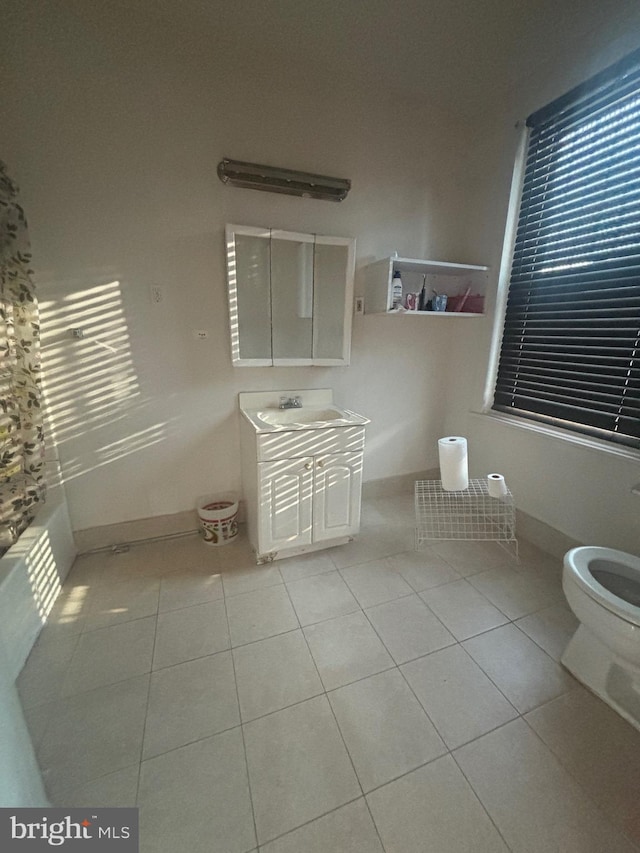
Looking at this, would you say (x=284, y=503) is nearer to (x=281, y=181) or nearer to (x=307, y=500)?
(x=307, y=500)

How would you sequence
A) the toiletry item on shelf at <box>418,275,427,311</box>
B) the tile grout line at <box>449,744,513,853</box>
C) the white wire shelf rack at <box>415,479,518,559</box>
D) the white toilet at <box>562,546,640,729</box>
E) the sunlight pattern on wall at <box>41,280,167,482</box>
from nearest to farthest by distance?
the tile grout line at <box>449,744,513,853</box> → the white toilet at <box>562,546,640,729</box> → the sunlight pattern on wall at <box>41,280,167,482</box> → the white wire shelf rack at <box>415,479,518,559</box> → the toiletry item on shelf at <box>418,275,427,311</box>

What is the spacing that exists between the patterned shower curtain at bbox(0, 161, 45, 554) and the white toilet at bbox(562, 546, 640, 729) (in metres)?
2.33

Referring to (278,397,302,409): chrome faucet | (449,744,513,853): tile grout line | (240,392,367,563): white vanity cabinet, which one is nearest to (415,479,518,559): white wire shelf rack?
(240,392,367,563): white vanity cabinet

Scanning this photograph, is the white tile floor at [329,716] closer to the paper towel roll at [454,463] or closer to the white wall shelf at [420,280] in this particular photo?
the paper towel roll at [454,463]

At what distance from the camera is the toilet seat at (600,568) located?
1138 millimetres

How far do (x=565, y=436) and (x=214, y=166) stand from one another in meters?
2.42

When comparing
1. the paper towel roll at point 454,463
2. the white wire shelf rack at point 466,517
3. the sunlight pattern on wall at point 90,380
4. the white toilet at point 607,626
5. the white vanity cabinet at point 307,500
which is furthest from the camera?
the white wire shelf rack at point 466,517

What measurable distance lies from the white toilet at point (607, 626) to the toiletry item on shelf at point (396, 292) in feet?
5.17

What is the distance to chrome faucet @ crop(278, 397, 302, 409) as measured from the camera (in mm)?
2184

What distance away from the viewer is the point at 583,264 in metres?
1.77

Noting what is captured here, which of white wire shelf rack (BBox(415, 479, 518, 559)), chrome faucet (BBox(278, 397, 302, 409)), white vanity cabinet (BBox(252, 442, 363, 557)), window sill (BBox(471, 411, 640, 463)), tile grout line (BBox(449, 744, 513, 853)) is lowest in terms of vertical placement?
tile grout line (BBox(449, 744, 513, 853))

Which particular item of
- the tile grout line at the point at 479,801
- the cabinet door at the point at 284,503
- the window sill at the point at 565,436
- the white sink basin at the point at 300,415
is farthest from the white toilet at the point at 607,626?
the white sink basin at the point at 300,415

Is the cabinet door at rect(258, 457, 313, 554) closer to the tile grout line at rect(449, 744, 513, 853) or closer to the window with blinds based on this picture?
the tile grout line at rect(449, 744, 513, 853)

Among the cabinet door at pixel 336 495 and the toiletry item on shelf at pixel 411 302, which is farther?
the toiletry item on shelf at pixel 411 302
